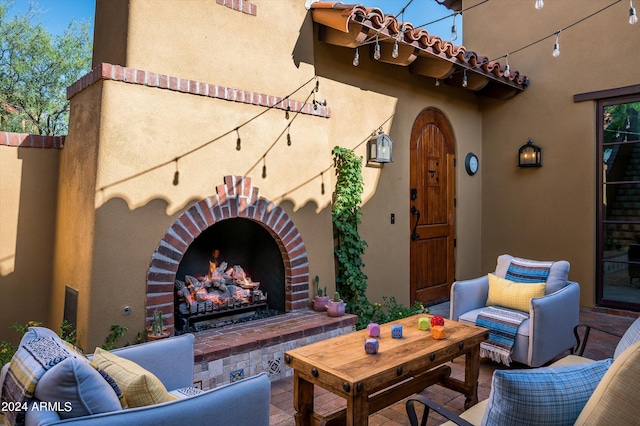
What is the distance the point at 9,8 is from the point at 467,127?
9.18m

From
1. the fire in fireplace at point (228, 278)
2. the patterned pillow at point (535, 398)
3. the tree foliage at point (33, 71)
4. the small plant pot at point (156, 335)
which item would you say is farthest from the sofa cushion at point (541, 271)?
the tree foliage at point (33, 71)

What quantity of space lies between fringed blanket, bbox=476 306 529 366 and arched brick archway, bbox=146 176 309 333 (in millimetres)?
1673

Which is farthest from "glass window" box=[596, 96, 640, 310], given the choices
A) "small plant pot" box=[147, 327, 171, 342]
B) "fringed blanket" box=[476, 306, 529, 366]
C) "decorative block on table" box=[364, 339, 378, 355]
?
"small plant pot" box=[147, 327, 171, 342]

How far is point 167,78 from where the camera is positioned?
131 inches

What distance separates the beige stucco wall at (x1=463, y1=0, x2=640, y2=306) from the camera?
549cm

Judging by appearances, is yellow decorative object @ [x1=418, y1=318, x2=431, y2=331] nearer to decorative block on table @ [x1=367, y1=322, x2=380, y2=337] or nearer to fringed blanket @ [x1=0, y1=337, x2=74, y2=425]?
decorative block on table @ [x1=367, y1=322, x2=380, y2=337]

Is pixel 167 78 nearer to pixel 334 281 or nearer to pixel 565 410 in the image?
pixel 334 281

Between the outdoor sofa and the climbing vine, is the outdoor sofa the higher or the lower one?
the lower one

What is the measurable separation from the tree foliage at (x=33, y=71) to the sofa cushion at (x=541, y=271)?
8.75 meters

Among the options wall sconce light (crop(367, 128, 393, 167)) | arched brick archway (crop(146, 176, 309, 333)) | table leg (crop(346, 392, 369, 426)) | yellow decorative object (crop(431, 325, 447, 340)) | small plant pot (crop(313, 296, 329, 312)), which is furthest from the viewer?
wall sconce light (crop(367, 128, 393, 167))

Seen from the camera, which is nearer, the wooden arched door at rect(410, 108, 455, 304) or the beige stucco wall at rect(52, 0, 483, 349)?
the beige stucco wall at rect(52, 0, 483, 349)

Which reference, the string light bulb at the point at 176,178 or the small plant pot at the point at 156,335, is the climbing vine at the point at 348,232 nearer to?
the string light bulb at the point at 176,178

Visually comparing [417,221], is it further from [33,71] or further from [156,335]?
[33,71]

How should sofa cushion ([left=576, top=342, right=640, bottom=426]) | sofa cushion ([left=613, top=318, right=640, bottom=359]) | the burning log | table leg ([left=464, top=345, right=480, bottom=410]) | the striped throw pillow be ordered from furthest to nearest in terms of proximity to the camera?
1. the striped throw pillow
2. the burning log
3. table leg ([left=464, top=345, right=480, bottom=410])
4. sofa cushion ([left=613, top=318, right=640, bottom=359])
5. sofa cushion ([left=576, top=342, right=640, bottom=426])
